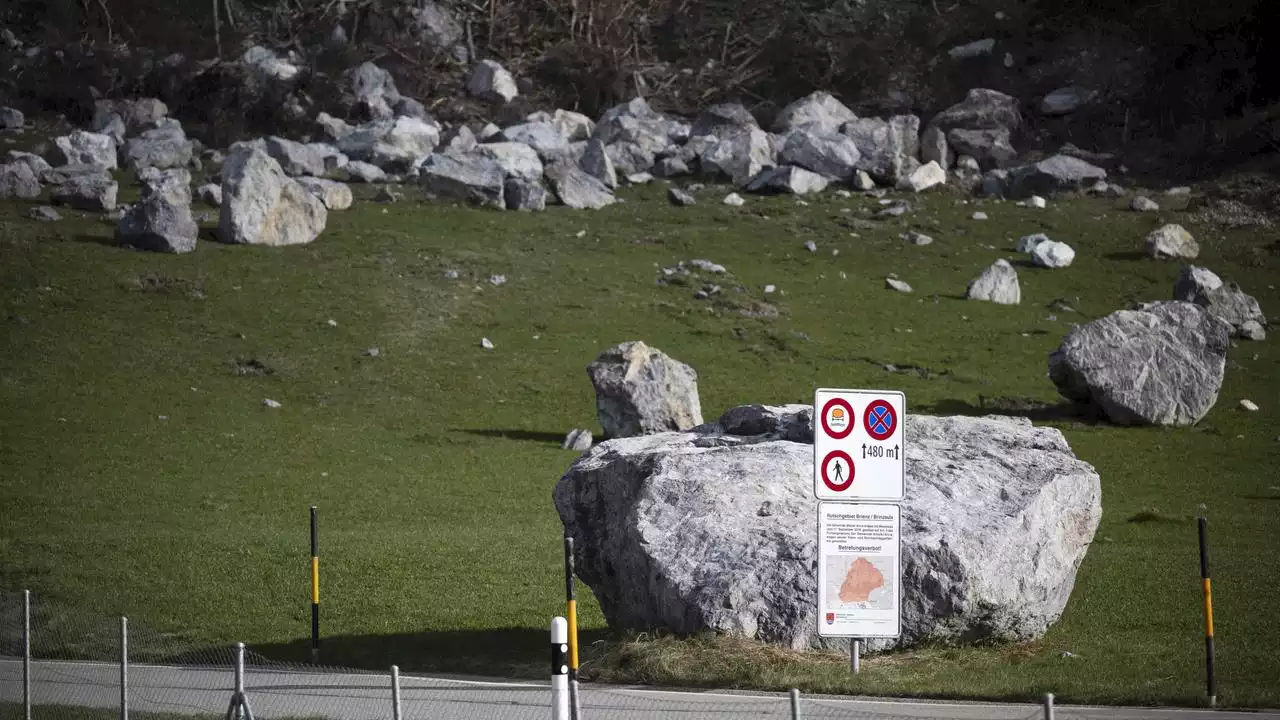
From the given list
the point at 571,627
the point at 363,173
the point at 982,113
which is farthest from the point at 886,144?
the point at 571,627

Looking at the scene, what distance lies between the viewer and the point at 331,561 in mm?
34031

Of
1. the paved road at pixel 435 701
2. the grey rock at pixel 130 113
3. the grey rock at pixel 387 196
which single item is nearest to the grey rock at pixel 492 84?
the grey rock at pixel 130 113

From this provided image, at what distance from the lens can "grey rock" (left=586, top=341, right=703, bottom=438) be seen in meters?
51.3

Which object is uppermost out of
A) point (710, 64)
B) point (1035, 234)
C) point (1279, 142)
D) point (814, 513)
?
point (710, 64)

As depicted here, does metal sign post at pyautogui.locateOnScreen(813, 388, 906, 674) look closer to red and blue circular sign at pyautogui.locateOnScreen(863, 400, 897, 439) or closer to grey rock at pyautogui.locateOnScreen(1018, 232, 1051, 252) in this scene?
red and blue circular sign at pyautogui.locateOnScreen(863, 400, 897, 439)

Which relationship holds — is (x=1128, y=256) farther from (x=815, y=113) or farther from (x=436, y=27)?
(x=436, y=27)

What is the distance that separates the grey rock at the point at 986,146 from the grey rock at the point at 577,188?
85.1 ft

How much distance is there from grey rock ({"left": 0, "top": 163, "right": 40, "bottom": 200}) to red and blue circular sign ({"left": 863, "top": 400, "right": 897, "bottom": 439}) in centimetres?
6562

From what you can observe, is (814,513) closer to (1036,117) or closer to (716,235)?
(716,235)

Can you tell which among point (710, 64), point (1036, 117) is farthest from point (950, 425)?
point (710, 64)

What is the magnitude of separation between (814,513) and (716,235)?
59.3m

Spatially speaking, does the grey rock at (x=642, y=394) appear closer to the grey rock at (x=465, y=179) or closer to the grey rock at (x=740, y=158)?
the grey rock at (x=465, y=179)

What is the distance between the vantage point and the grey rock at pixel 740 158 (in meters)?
91.3

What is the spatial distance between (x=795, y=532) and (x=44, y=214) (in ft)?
197
